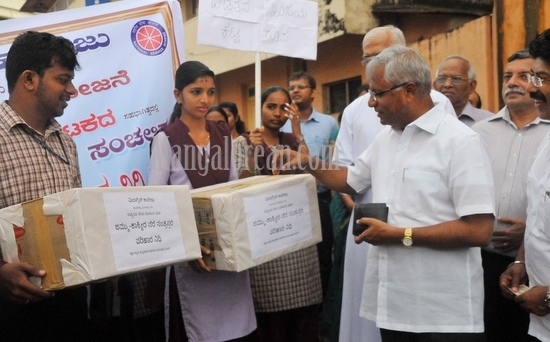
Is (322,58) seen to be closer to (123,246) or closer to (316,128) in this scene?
(316,128)

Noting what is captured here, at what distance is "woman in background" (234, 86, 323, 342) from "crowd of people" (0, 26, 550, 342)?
1cm

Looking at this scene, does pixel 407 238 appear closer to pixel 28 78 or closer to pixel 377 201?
pixel 377 201

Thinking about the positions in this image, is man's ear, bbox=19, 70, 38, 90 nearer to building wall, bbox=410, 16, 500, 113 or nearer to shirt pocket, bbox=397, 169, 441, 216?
shirt pocket, bbox=397, 169, 441, 216

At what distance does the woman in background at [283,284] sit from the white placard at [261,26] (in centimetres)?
57

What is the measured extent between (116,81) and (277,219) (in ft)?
5.22

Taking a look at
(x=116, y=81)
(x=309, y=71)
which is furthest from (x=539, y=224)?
(x=309, y=71)

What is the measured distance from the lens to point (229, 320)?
12.2ft

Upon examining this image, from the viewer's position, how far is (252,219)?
130 inches

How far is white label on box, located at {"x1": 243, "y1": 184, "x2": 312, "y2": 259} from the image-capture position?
3305 mm

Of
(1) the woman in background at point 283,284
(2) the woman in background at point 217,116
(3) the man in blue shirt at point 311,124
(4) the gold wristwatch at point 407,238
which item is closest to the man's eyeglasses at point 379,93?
(4) the gold wristwatch at point 407,238

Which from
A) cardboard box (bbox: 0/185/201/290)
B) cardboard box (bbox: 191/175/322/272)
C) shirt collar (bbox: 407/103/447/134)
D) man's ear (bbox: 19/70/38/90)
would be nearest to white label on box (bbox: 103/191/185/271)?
cardboard box (bbox: 0/185/201/290)

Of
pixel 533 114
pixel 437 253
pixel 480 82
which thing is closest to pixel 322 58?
pixel 480 82

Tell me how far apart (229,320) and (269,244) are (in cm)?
62

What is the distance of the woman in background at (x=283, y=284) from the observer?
14.0ft
